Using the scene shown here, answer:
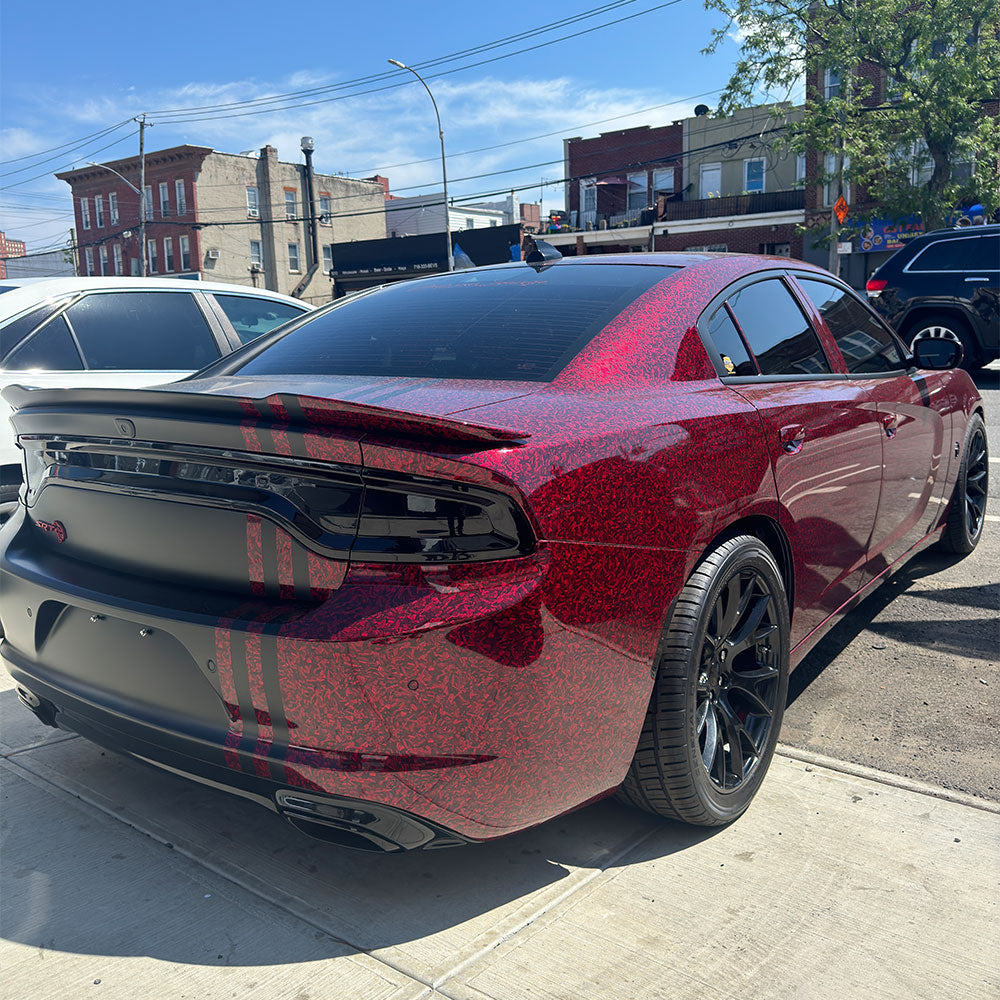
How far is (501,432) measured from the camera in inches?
74.6

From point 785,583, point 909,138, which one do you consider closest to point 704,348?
point 785,583

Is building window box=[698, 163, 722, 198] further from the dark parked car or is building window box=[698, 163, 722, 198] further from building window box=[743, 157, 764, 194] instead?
the dark parked car

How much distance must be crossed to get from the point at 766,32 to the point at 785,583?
25147mm

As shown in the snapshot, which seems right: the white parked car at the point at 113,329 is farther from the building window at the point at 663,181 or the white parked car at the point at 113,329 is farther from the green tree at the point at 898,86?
the building window at the point at 663,181

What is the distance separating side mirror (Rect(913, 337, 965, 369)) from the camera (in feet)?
14.3

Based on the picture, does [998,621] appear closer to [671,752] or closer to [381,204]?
[671,752]

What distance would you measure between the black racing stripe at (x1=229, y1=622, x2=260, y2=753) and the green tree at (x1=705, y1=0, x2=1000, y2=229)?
24144 millimetres

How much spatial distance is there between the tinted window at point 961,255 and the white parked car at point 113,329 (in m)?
9.63

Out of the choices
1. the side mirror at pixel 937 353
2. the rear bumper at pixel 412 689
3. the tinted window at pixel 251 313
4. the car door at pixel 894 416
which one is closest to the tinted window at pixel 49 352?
the tinted window at pixel 251 313

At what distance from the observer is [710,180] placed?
1588 inches

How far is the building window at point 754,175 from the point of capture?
128 ft

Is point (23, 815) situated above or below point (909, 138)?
below

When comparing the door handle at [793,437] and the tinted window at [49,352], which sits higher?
the tinted window at [49,352]

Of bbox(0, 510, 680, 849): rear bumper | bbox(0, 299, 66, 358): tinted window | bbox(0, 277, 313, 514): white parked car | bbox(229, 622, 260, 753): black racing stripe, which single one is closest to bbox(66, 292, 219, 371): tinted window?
bbox(0, 277, 313, 514): white parked car
